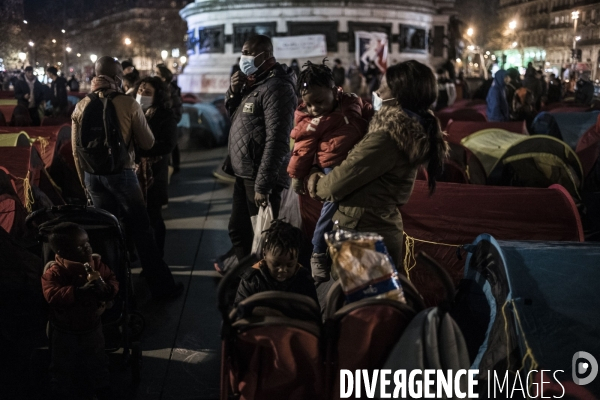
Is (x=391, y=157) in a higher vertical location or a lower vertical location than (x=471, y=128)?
higher

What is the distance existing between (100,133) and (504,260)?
124 inches

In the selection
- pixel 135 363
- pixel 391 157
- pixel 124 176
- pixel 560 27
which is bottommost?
pixel 135 363

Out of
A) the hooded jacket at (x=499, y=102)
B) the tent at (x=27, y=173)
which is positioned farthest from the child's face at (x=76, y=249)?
the hooded jacket at (x=499, y=102)

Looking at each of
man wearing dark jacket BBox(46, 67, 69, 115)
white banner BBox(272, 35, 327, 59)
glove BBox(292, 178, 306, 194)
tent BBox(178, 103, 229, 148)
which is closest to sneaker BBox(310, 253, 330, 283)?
glove BBox(292, 178, 306, 194)

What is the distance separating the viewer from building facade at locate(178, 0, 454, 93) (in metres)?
23.5

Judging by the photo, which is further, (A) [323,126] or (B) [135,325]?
(B) [135,325]

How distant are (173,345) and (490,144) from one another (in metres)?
5.52

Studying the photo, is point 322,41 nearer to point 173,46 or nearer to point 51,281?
point 51,281

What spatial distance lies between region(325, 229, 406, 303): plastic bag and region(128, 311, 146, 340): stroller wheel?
223cm

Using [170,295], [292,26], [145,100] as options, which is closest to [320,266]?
[170,295]

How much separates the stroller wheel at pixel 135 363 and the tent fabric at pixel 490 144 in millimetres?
5306

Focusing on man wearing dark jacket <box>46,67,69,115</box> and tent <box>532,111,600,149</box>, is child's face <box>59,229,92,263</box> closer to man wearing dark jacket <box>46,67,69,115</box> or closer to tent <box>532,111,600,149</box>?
tent <box>532,111,600,149</box>

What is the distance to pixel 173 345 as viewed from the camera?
5.00m

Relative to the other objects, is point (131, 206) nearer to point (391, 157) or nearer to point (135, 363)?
point (135, 363)
